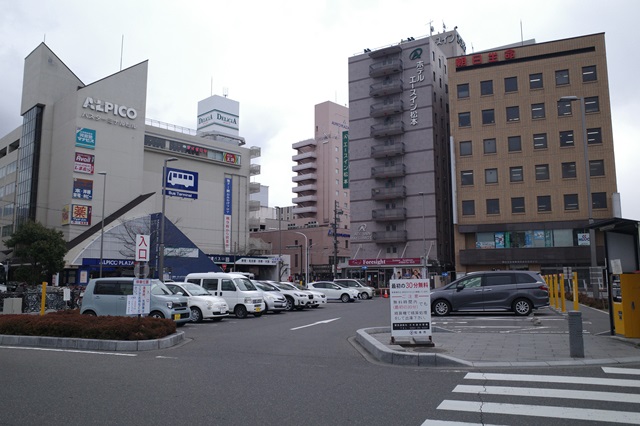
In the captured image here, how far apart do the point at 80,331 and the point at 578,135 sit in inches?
1982

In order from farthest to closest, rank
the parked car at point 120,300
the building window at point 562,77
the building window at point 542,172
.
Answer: the building window at point 542,172 < the building window at point 562,77 < the parked car at point 120,300

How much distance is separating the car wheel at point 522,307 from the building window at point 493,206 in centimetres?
3524

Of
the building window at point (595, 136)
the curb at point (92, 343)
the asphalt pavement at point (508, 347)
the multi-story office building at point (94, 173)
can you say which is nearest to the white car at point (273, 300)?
the asphalt pavement at point (508, 347)

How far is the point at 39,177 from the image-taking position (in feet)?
182

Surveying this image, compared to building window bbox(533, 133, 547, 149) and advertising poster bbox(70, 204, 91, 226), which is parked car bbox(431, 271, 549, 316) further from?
advertising poster bbox(70, 204, 91, 226)

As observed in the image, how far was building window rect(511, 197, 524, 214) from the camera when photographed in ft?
171

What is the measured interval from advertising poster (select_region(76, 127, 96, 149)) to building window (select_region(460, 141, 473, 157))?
3933 cm

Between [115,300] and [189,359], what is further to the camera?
[115,300]

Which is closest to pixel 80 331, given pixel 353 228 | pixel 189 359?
pixel 189 359

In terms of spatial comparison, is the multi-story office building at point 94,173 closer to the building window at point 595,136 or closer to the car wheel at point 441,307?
the car wheel at point 441,307

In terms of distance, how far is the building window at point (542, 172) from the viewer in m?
51.4

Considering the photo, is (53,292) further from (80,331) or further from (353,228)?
(353,228)

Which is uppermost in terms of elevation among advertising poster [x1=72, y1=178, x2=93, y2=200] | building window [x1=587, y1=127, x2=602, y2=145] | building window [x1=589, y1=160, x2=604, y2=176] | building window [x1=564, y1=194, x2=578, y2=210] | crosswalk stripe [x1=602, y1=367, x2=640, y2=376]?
building window [x1=587, y1=127, x2=602, y2=145]

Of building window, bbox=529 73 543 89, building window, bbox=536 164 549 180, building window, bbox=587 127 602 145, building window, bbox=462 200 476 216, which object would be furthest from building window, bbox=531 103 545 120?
building window, bbox=462 200 476 216
